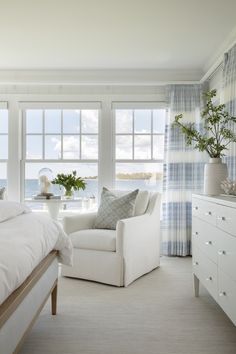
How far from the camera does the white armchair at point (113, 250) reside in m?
3.52

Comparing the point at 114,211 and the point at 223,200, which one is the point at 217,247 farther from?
the point at 114,211

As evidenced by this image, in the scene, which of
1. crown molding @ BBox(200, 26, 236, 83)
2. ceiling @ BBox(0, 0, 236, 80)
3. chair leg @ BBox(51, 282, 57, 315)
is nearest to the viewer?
chair leg @ BBox(51, 282, 57, 315)

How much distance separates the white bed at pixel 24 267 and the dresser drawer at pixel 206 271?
1097mm

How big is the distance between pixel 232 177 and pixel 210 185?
71 cm

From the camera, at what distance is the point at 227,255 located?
7.25 ft

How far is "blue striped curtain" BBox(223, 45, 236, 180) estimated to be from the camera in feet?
11.8

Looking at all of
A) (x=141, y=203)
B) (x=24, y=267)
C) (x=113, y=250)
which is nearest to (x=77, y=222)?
(x=113, y=250)

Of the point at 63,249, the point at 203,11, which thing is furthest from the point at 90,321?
the point at 203,11

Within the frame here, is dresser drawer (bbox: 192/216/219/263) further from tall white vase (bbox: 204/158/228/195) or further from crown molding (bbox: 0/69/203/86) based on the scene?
crown molding (bbox: 0/69/203/86)

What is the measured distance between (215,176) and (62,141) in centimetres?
289

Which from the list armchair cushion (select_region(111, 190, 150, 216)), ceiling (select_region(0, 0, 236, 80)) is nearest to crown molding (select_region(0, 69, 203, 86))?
ceiling (select_region(0, 0, 236, 80))

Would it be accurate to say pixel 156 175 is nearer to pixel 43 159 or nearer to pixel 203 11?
pixel 43 159

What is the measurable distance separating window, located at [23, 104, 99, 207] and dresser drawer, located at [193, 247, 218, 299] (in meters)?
2.43

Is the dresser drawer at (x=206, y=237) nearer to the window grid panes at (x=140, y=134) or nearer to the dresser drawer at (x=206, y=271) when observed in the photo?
the dresser drawer at (x=206, y=271)
